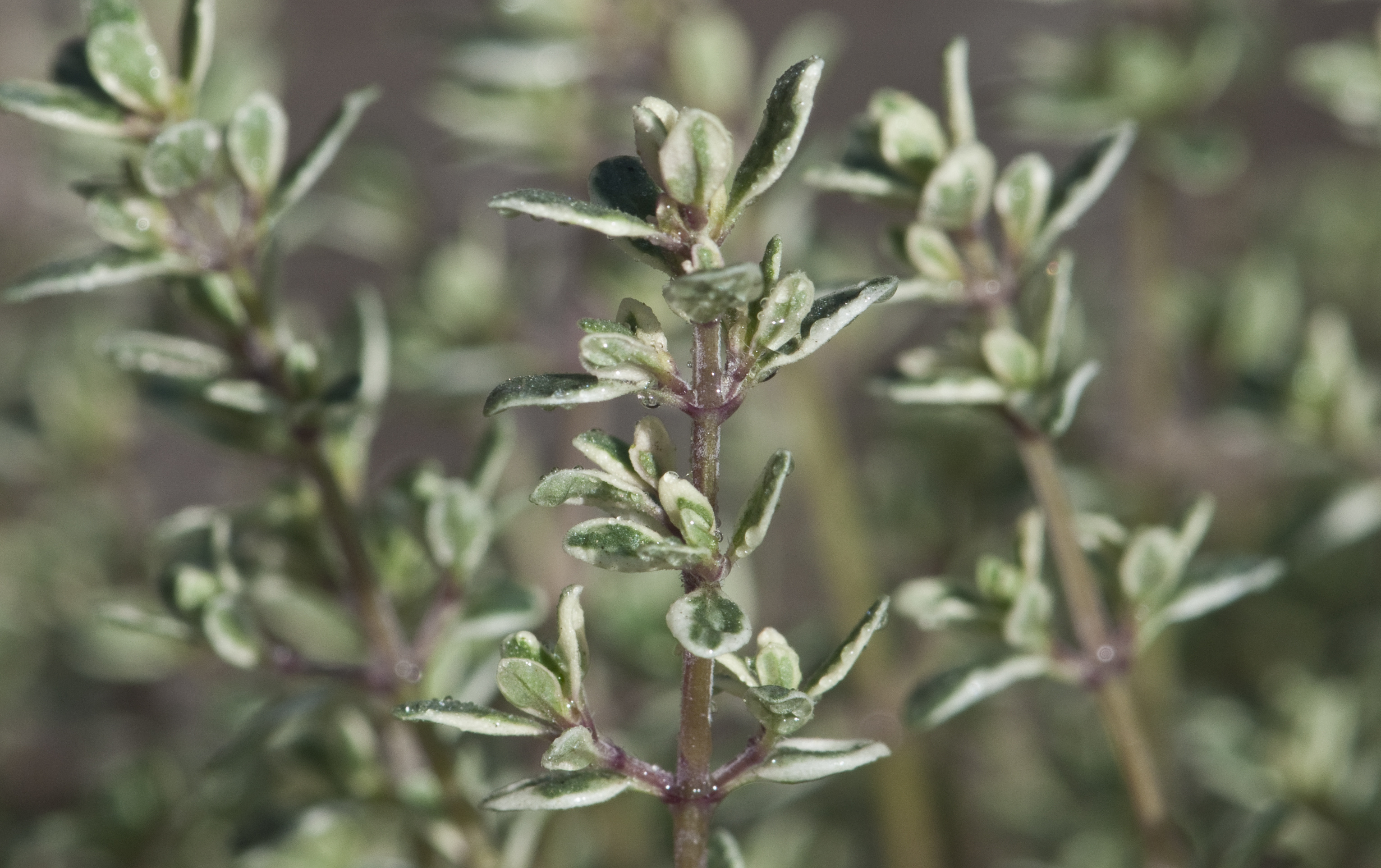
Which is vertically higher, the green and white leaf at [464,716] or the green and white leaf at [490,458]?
the green and white leaf at [464,716]

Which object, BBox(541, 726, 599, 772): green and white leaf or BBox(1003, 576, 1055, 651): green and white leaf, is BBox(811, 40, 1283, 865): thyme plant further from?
BBox(541, 726, 599, 772): green and white leaf

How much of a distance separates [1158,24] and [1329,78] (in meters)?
0.32

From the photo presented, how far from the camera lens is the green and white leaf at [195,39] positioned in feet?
2.26

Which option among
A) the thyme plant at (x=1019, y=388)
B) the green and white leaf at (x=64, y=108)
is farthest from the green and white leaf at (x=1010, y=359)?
the green and white leaf at (x=64, y=108)

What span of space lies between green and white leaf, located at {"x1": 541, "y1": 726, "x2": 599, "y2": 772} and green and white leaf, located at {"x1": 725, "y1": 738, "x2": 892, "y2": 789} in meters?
0.06

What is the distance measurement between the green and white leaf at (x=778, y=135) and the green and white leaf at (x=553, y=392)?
0.27 ft

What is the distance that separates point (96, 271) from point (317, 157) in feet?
0.39

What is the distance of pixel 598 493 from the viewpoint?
0.59 m

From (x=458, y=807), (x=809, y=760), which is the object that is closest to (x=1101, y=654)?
(x=809, y=760)

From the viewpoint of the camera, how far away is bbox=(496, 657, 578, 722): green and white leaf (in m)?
0.58

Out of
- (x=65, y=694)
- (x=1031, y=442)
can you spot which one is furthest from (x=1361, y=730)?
(x=65, y=694)

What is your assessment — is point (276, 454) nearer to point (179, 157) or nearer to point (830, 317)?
point (179, 157)

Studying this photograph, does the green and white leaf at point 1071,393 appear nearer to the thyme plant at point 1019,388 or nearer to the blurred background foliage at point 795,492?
the thyme plant at point 1019,388

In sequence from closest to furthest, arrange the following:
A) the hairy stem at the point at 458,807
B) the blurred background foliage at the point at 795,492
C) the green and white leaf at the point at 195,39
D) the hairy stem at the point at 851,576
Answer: the green and white leaf at the point at 195,39
the hairy stem at the point at 458,807
the blurred background foliage at the point at 795,492
the hairy stem at the point at 851,576
